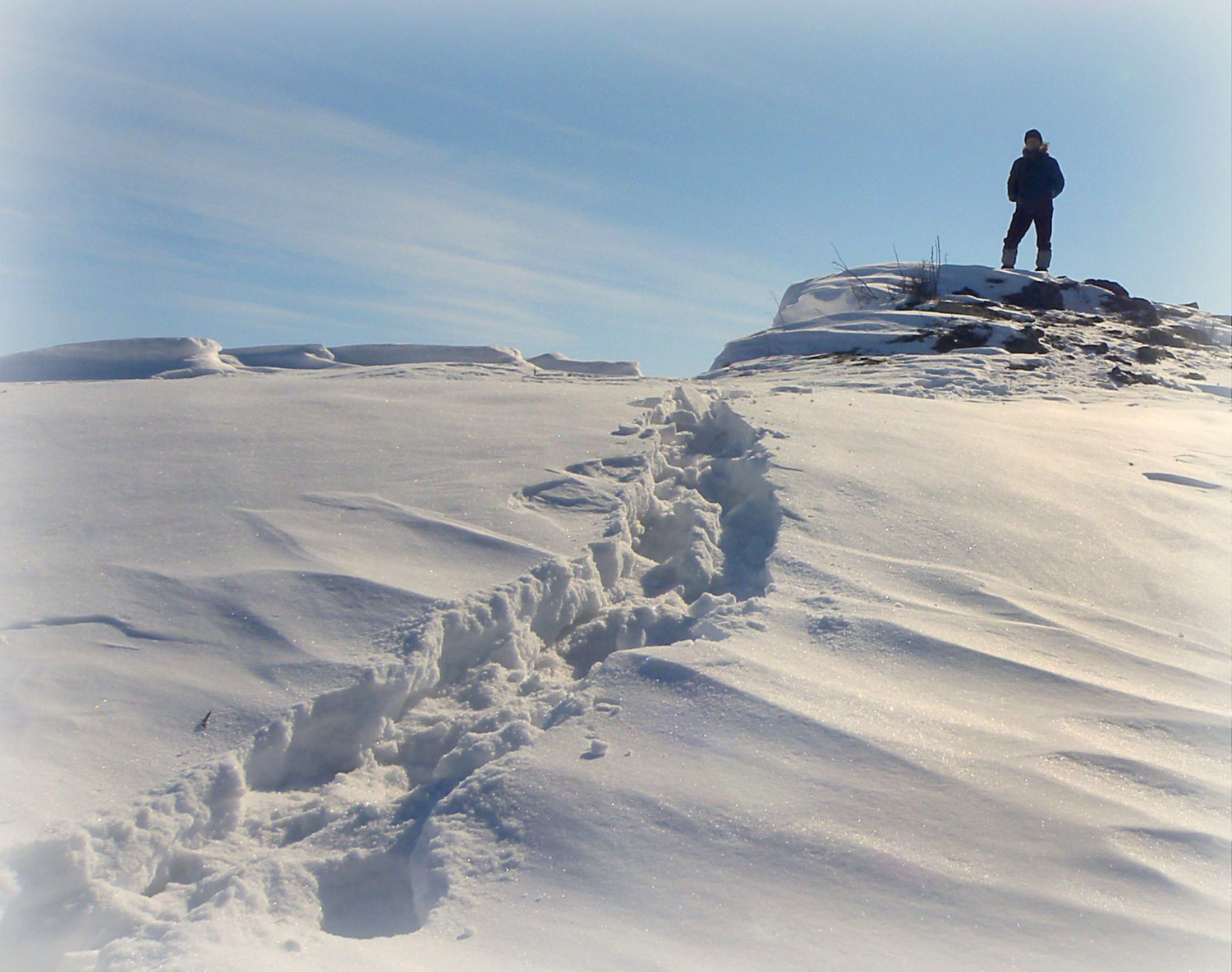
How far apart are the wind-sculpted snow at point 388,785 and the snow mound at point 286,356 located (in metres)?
3.91

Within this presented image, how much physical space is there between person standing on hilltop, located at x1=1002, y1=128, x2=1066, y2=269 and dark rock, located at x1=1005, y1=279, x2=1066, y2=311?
93 centimetres

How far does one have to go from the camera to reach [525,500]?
9.98ft

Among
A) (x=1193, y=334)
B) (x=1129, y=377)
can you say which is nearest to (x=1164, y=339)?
(x=1193, y=334)

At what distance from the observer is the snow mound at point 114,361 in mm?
6020

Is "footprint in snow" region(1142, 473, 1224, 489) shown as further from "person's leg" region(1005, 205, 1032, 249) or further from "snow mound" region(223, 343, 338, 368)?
"person's leg" region(1005, 205, 1032, 249)

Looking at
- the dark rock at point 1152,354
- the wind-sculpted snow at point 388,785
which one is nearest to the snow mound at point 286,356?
the wind-sculpted snow at point 388,785

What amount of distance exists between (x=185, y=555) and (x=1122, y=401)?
541 centimetres

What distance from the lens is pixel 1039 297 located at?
29.9 feet

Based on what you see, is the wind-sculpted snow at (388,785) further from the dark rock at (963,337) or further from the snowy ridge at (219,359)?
the dark rock at (963,337)

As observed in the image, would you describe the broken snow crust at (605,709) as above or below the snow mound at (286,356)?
below

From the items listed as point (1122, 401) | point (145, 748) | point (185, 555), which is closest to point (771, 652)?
point (145, 748)

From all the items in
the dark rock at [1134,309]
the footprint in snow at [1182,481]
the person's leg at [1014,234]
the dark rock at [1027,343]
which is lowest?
the footprint in snow at [1182,481]

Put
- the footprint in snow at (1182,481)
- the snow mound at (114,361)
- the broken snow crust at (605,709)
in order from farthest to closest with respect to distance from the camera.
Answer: the snow mound at (114,361), the footprint in snow at (1182,481), the broken snow crust at (605,709)

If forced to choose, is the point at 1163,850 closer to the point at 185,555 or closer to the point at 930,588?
the point at 930,588
